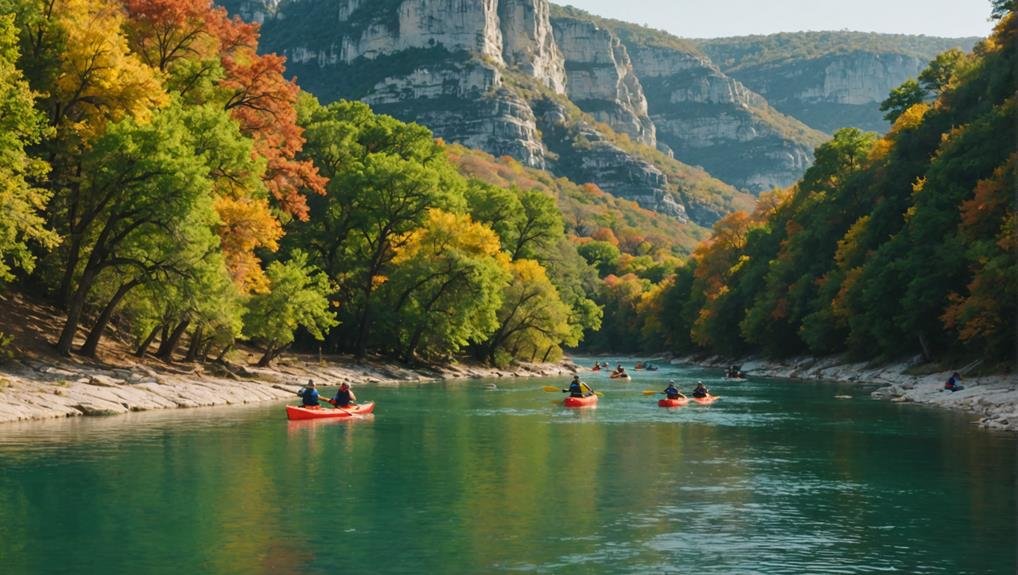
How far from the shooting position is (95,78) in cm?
4950

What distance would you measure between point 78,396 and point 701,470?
25.8 m

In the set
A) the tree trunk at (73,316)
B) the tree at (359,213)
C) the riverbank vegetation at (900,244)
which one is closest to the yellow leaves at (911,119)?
the riverbank vegetation at (900,244)

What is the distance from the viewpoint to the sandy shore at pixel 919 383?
4810cm

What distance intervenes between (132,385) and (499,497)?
27.5m

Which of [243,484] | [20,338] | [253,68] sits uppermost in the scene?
[253,68]

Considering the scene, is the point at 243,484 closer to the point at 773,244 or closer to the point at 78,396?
the point at 78,396

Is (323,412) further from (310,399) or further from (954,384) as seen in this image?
(954,384)

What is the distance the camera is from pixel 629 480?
30.3 m

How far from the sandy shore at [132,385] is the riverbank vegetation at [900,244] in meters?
35.7

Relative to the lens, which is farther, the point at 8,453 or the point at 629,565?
the point at 8,453

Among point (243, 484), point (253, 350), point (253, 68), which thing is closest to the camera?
point (243, 484)

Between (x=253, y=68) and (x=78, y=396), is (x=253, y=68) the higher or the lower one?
the higher one

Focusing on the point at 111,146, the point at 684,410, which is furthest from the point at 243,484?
the point at 684,410

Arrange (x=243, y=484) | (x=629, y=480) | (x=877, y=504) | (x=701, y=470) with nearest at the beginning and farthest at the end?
(x=877, y=504)
(x=243, y=484)
(x=629, y=480)
(x=701, y=470)
